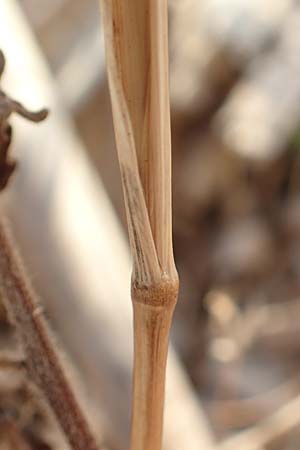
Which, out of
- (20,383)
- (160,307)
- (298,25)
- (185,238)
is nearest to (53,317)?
(20,383)

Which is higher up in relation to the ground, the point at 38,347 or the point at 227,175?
the point at 38,347

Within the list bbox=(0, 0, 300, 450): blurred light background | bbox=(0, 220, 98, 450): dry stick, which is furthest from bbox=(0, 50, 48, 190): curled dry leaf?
bbox=(0, 0, 300, 450): blurred light background

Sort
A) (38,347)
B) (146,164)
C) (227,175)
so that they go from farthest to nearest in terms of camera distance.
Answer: (227,175) < (38,347) < (146,164)

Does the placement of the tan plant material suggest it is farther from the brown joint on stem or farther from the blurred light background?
the blurred light background

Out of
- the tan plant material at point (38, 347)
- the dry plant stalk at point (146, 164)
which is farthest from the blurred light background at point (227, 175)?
the dry plant stalk at point (146, 164)

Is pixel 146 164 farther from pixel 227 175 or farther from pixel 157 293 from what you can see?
pixel 227 175

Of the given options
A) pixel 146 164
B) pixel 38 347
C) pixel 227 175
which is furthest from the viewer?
pixel 227 175

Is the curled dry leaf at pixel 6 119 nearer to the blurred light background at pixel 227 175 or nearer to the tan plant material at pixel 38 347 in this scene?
the tan plant material at pixel 38 347

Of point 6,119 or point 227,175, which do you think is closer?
point 6,119

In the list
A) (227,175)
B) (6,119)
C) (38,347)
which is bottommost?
(227,175)

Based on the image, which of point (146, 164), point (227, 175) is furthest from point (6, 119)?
point (227, 175)
